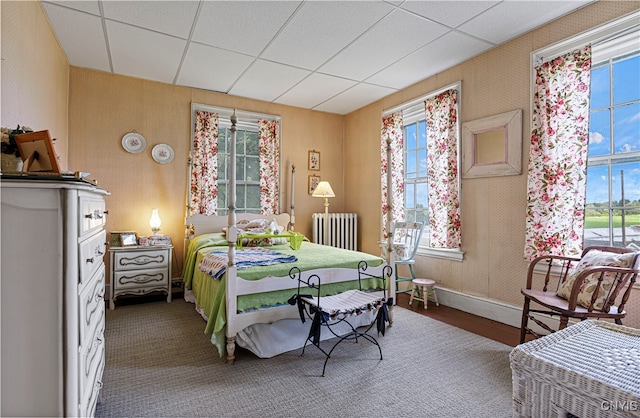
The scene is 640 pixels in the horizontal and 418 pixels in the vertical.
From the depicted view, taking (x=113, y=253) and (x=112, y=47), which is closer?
(x=112, y=47)

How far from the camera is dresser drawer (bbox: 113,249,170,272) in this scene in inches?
142

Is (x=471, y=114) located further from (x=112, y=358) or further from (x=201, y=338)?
(x=112, y=358)

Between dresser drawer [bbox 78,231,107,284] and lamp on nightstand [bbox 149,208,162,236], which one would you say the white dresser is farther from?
lamp on nightstand [bbox 149,208,162,236]

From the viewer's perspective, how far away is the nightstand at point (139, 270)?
3.58m

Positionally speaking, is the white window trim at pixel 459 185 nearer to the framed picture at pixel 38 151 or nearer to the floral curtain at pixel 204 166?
the floral curtain at pixel 204 166

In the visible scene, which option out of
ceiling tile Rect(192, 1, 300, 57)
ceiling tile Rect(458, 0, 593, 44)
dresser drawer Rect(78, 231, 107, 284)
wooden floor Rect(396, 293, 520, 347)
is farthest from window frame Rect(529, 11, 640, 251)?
dresser drawer Rect(78, 231, 107, 284)

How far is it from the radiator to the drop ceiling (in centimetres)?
197

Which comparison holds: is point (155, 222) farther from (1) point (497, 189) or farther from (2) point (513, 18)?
(2) point (513, 18)

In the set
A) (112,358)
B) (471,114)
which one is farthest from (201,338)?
(471,114)

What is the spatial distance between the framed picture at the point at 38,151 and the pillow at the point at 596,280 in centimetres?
303

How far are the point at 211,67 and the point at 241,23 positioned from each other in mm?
1041

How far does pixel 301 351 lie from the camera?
2.54 m

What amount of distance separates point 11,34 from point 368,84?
11.3 ft

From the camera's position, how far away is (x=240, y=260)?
109 inches
